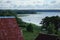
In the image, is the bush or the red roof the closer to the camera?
the red roof

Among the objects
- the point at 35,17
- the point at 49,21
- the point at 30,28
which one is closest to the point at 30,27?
the point at 30,28

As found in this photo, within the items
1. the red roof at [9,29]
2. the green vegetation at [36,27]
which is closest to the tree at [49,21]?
the green vegetation at [36,27]

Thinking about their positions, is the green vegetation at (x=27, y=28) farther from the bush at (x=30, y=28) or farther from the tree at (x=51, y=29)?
the tree at (x=51, y=29)

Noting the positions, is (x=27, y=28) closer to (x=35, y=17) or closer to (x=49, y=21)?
(x=35, y=17)

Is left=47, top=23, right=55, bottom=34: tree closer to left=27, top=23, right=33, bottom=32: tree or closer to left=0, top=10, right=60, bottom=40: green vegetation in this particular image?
left=0, top=10, right=60, bottom=40: green vegetation

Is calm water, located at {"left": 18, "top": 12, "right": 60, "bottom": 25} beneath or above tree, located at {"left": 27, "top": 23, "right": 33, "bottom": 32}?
above

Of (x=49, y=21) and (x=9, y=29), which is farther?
(x=49, y=21)

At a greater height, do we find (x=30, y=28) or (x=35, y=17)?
(x=35, y=17)

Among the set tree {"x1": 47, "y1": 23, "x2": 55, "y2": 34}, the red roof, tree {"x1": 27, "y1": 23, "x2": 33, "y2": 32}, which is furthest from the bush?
tree {"x1": 47, "y1": 23, "x2": 55, "y2": 34}

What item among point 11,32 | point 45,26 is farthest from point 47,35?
point 11,32
